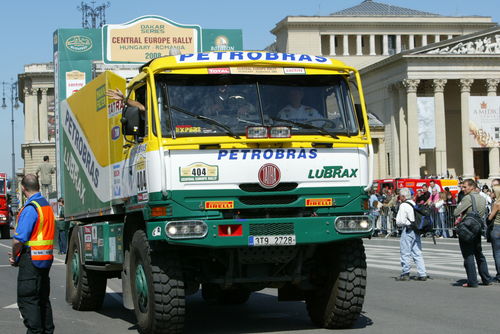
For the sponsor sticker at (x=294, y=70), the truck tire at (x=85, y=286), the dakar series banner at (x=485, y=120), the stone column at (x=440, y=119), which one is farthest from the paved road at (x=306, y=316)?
the stone column at (x=440, y=119)

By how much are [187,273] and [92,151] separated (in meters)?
3.05

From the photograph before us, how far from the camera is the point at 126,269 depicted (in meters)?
11.6

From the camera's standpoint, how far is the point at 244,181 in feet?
34.2

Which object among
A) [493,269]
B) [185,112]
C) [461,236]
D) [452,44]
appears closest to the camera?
[185,112]

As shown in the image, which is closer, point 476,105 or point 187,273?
point 187,273

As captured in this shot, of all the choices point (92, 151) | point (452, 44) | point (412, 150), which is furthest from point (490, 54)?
point (92, 151)

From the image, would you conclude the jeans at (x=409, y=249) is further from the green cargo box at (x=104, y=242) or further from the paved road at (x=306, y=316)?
A: the green cargo box at (x=104, y=242)

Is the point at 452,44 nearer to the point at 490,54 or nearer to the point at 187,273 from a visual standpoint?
the point at 490,54

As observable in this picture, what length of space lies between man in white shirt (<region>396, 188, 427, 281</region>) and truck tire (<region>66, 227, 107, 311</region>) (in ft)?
21.3

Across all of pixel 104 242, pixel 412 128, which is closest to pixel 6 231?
pixel 104 242

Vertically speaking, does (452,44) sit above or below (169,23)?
above

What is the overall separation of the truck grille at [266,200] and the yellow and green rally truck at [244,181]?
0.01 meters

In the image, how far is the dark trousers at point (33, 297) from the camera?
956 centimetres

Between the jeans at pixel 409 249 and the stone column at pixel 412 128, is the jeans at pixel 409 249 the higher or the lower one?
the lower one
